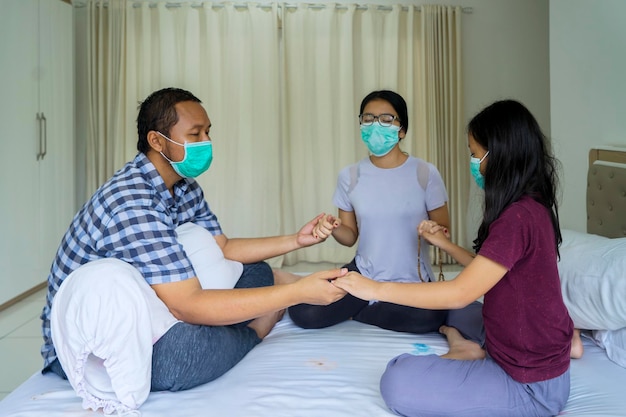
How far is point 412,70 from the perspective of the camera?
16.5 ft

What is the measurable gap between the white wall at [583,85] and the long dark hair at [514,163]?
1.23 m

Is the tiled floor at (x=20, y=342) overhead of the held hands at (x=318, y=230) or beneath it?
beneath

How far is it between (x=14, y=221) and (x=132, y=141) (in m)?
1.35

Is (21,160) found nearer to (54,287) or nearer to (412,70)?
(54,287)

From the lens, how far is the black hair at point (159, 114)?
190 cm

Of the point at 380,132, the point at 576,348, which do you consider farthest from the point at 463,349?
the point at 380,132

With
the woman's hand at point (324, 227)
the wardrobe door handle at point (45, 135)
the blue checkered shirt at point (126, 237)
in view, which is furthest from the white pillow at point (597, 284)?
the wardrobe door handle at point (45, 135)

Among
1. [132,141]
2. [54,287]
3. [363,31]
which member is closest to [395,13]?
[363,31]

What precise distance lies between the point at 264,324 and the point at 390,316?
46cm

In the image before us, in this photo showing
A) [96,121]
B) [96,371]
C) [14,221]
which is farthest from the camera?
[96,121]

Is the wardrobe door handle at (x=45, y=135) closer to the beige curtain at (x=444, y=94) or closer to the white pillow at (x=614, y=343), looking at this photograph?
the beige curtain at (x=444, y=94)

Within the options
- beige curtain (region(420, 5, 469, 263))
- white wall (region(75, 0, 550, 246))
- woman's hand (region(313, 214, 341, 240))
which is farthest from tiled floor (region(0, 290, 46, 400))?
white wall (region(75, 0, 550, 246))

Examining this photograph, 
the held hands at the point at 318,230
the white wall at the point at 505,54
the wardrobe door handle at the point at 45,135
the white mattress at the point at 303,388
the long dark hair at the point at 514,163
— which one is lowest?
the white mattress at the point at 303,388

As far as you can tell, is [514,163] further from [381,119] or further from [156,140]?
[156,140]
